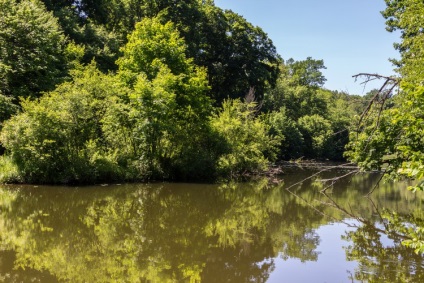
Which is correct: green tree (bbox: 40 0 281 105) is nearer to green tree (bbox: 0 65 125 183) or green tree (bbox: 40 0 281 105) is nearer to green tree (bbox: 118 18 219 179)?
green tree (bbox: 118 18 219 179)

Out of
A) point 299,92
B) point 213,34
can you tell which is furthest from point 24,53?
point 299,92

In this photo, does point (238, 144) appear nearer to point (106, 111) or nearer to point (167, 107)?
point (167, 107)

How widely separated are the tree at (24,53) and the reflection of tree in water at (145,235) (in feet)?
28.1

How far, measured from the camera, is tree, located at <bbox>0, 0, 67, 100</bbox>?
21.1 meters

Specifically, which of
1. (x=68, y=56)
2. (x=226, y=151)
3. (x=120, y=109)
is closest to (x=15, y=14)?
(x=68, y=56)

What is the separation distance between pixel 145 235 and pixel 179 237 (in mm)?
922

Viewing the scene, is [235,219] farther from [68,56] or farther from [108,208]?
[68,56]

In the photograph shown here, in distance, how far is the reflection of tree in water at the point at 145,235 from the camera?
7297 millimetres

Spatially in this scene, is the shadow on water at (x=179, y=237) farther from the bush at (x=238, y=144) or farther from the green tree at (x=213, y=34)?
the green tree at (x=213, y=34)

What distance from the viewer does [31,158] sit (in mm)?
17016

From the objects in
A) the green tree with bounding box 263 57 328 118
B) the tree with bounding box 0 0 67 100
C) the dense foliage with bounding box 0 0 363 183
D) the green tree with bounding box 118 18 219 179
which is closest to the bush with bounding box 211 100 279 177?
the dense foliage with bounding box 0 0 363 183

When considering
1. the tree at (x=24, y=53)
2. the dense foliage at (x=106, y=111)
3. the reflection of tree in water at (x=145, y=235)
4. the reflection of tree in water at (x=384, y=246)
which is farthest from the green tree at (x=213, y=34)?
the reflection of tree in water at (x=384, y=246)

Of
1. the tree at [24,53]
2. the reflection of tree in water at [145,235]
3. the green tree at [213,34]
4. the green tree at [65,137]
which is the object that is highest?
the green tree at [213,34]

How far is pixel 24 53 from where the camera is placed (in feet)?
71.3
